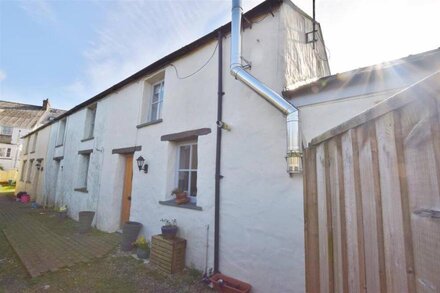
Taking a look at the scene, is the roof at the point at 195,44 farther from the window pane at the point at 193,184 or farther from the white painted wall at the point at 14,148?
the white painted wall at the point at 14,148

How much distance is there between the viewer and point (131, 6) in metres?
5.68

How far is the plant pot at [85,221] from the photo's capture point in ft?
25.0

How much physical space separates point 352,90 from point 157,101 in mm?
5619

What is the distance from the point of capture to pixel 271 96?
147 inches

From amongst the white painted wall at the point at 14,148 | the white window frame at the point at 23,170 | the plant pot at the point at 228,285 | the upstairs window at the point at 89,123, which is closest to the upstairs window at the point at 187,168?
the plant pot at the point at 228,285

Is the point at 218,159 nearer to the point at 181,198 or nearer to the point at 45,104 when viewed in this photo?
the point at 181,198

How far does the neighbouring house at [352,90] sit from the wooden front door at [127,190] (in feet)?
19.4

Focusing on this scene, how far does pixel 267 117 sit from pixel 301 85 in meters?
0.78

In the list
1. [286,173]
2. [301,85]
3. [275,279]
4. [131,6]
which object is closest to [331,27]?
[301,85]

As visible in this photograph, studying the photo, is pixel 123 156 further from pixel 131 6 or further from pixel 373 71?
pixel 373 71

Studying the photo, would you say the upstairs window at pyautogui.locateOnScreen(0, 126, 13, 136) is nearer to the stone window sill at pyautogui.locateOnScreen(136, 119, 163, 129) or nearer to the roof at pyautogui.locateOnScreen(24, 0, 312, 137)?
the roof at pyautogui.locateOnScreen(24, 0, 312, 137)

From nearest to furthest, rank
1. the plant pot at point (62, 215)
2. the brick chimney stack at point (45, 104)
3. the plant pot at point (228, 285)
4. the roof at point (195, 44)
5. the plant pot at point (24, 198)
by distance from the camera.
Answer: the plant pot at point (228, 285), the roof at point (195, 44), the plant pot at point (62, 215), the plant pot at point (24, 198), the brick chimney stack at point (45, 104)

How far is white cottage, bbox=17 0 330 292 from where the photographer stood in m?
3.86

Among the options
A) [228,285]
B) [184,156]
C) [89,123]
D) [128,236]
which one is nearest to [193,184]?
[184,156]
